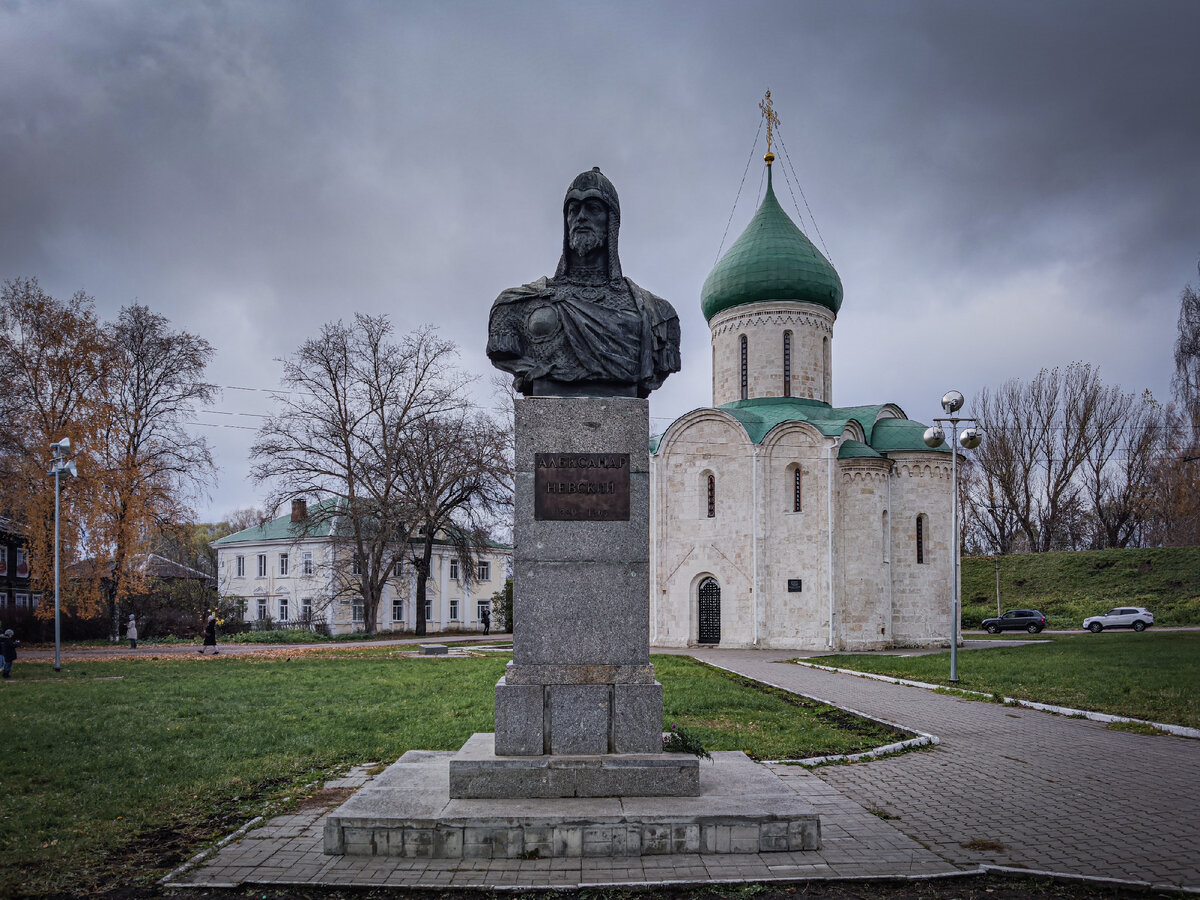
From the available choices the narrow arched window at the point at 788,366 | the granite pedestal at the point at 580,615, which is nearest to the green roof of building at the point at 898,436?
the narrow arched window at the point at 788,366

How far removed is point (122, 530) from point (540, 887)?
1115 inches

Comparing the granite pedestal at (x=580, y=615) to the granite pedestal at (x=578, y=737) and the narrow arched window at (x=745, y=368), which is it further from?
the narrow arched window at (x=745, y=368)

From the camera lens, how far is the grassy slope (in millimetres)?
39188

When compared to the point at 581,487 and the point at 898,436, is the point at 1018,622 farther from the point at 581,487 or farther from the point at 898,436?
the point at 581,487

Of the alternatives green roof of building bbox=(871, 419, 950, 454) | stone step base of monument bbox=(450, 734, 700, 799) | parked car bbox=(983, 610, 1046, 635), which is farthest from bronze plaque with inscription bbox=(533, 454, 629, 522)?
parked car bbox=(983, 610, 1046, 635)

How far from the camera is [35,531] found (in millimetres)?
26969

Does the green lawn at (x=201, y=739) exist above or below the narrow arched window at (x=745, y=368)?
below

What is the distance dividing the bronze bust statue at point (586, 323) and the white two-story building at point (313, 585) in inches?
1474

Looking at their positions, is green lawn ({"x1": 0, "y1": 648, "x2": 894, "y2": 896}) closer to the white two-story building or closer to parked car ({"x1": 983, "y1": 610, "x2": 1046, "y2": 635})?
parked car ({"x1": 983, "y1": 610, "x2": 1046, "y2": 635})

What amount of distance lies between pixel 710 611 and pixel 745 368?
31.3 ft

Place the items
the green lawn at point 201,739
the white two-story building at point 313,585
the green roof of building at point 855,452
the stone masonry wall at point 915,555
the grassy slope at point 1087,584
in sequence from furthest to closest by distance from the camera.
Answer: the white two-story building at point 313,585 < the grassy slope at point 1087,584 < the stone masonry wall at point 915,555 < the green roof of building at point 855,452 < the green lawn at point 201,739

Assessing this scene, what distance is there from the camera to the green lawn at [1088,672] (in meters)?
13.0

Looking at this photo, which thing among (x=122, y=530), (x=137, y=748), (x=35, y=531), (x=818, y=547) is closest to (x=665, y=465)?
(x=818, y=547)

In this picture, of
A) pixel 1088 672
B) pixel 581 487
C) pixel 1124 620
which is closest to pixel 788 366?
pixel 1088 672
